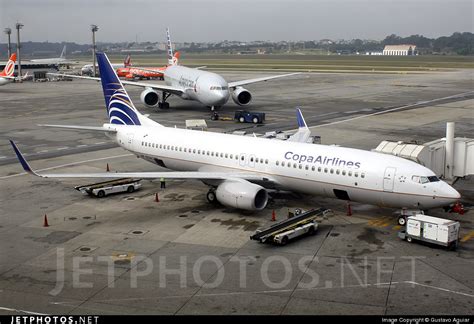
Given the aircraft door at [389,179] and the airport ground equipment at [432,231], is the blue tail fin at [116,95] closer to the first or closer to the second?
the aircraft door at [389,179]

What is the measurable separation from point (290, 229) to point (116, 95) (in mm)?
20377

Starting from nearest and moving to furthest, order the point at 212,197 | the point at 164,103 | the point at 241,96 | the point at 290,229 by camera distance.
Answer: the point at 290,229 → the point at 212,197 → the point at 241,96 → the point at 164,103

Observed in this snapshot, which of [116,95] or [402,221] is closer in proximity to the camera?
[402,221]

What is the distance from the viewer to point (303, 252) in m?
25.7

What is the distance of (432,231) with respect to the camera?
25984 mm

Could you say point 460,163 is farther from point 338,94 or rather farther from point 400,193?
point 338,94

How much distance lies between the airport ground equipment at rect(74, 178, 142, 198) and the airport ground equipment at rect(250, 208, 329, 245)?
39.1 ft

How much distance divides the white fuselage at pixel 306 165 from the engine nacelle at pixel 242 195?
2225mm

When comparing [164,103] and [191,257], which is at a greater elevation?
[164,103]

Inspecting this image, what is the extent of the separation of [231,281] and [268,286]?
62.1 inches

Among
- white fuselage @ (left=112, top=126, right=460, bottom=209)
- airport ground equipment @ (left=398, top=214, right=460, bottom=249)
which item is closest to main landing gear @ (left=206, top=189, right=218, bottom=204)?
white fuselage @ (left=112, top=126, right=460, bottom=209)

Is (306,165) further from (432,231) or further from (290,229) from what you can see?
(432,231)

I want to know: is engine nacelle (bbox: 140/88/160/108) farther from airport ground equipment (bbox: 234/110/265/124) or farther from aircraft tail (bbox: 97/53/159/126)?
aircraft tail (bbox: 97/53/159/126)

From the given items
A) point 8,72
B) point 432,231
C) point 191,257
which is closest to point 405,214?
point 432,231
